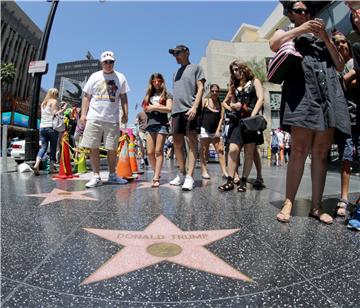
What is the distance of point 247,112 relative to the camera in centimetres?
474

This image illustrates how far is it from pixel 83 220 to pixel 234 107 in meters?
2.78

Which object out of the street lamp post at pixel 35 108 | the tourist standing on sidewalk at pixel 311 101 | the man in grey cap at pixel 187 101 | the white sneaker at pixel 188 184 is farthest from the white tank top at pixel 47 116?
the tourist standing on sidewalk at pixel 311 101

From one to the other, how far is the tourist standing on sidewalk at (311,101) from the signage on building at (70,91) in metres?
21.4

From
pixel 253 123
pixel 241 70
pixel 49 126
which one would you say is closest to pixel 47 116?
pixel 49 126

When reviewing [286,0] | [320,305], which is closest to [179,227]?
[320,305]

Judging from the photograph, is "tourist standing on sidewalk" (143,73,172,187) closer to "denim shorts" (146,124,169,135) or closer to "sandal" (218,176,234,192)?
"denim shorts" (146,124,169,135)

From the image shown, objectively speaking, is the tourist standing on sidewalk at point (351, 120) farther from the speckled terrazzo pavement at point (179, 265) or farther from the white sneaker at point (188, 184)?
the white sneaker at point (188, 184)

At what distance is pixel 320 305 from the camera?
4.68 ft

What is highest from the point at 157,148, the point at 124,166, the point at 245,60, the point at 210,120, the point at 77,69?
the point at 77,69

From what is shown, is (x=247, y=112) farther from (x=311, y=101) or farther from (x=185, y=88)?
(x=311, y=101)

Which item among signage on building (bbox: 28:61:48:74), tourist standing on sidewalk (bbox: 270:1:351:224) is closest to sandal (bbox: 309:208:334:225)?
tourist standing on sidewalk (bbox: 270:1:351:224)

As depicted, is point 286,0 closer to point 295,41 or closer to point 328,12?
point 295,41

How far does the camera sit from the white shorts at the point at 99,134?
517 cm

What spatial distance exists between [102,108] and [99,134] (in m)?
0.42
